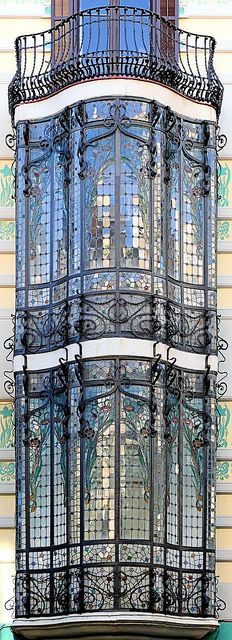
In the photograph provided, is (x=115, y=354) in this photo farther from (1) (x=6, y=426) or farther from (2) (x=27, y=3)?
(2) (x=27, y=3)

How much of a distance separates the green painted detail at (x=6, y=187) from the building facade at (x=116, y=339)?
0.74m

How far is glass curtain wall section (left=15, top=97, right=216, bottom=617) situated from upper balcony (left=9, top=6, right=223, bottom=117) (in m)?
0.44

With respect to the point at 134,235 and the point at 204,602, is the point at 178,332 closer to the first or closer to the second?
the point at 134,235

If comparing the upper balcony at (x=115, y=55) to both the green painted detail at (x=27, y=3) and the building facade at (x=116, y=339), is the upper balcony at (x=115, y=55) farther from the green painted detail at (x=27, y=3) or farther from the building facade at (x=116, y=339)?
the green painted detail at (x=27, y=3)

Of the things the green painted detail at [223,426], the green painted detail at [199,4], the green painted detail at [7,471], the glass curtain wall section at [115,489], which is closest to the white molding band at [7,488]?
the green painted detail at [7,471]

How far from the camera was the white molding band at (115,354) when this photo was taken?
2239cm

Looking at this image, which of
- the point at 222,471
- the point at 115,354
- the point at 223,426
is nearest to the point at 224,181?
the point at 223,426

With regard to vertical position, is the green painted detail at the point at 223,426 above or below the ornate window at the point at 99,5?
below

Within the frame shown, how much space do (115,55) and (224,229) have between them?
104 inches

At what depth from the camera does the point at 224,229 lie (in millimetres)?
24406

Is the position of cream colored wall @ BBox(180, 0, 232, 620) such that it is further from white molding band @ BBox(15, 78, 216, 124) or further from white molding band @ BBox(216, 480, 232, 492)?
white molding band @ BBox(15, 78, 216, 124)

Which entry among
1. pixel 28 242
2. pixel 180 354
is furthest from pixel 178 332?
pixel 28 242

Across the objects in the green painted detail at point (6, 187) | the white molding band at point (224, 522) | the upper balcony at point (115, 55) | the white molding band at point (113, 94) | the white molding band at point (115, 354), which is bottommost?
the white molding band at point (224, 522)

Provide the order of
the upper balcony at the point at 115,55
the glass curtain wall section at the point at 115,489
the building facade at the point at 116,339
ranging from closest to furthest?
the glass curtain wall section at the point at 115,489 → the building facade at the point at 116,339 → the upper balcony at the point at 115,55
